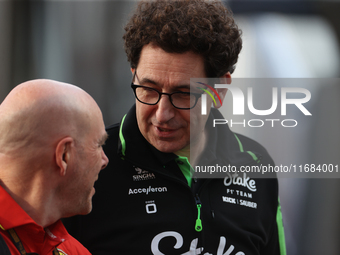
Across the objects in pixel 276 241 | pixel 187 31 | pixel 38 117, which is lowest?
pixel 276 241

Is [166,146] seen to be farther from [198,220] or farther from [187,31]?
[187,31]

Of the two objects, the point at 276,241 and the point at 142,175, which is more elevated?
the point at 142,175

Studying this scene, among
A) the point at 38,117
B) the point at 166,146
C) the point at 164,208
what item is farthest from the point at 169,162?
the point at 38,117

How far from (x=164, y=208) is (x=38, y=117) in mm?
702

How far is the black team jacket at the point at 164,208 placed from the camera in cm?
151

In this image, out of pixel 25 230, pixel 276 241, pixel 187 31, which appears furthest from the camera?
pixel 276 241

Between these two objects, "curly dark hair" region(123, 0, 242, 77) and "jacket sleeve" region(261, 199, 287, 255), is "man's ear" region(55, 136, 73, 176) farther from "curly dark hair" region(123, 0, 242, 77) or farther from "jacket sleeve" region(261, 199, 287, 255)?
"jacket sleeve" region(261, 199, 287, 255)

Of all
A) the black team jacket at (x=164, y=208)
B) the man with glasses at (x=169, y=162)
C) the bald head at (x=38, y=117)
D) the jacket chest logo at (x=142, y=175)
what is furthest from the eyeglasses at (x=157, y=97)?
the bald head at (x=38, y=117)

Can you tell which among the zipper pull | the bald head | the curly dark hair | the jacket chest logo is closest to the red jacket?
the bald head

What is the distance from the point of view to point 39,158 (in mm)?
1114

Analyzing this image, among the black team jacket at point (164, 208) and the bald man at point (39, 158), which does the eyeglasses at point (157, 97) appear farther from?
the bald man at point (39, 158)

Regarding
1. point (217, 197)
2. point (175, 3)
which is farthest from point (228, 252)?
point (175, 3)

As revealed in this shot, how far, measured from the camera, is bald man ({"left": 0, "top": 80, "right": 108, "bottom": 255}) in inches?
43.1

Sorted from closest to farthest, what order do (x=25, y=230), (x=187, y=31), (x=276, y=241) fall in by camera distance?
(x=25, y=230) < (x=187, y=31) < (x=276, y=241)
